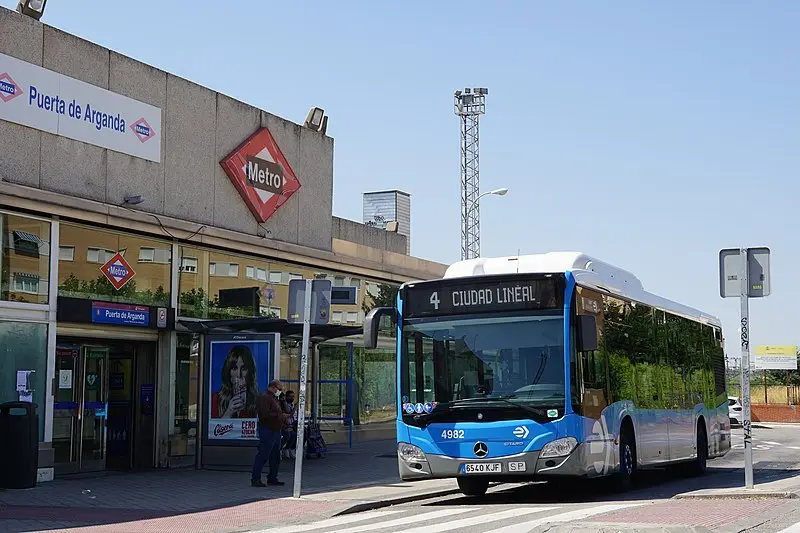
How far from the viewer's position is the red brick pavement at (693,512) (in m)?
11.1

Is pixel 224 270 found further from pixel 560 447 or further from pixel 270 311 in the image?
pixel 560 447

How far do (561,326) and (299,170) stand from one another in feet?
39.7

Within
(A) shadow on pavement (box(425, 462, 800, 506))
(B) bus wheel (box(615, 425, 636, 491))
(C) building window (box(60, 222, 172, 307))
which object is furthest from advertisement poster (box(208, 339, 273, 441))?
(B) bus wheel (box(615, 425, 636, 491))

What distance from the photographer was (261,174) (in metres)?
23.3

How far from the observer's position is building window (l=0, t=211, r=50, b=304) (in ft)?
54.9

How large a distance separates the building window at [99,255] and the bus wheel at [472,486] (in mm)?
7518

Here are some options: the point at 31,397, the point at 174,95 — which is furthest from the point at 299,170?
the point at 31,397

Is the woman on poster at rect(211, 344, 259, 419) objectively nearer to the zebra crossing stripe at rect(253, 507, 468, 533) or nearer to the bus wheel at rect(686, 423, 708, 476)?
the zebra crossing stripe at rect(253, 507, 468, 533)

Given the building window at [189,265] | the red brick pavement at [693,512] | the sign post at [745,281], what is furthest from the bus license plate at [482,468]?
the building window at [189,265]

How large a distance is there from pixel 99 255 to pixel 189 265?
2568 millimetres

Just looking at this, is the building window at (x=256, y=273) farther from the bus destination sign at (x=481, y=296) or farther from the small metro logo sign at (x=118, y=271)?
the bus destination sign at (x=481, y=296)

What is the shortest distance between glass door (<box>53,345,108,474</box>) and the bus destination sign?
7.04 metres

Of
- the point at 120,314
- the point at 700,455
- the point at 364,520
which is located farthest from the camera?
the point at 700,455

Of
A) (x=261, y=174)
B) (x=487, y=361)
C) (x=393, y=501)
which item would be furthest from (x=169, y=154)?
(x=487, y=361)
